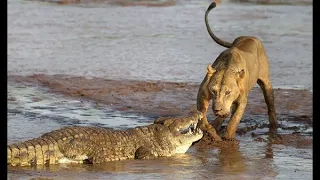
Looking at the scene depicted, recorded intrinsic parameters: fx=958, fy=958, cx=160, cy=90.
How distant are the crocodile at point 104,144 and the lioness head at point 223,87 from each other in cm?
37

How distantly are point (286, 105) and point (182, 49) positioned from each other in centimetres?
590

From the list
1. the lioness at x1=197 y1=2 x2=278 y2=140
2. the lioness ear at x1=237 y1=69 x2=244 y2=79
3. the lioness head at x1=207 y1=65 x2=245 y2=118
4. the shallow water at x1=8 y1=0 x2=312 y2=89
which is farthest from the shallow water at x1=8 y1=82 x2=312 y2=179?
the shallow water at x1=8 y1=0 x2=312 y2=89

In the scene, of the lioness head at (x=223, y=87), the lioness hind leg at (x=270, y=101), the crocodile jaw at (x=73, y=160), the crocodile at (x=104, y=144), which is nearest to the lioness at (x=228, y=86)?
the lioness head at (x=223, y=87)

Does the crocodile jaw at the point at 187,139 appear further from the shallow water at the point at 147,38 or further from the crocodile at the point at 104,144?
the shallow water at the point at 147,38

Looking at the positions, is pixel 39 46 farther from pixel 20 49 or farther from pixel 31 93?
pixel 31 93

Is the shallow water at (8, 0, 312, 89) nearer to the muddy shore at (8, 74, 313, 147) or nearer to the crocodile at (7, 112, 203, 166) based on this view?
the muddy shore at (8, 74, 313, 147)

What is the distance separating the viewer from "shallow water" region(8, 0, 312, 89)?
57.2ft

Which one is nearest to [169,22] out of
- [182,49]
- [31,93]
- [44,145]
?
[182,49]

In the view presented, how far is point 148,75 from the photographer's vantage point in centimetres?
1680

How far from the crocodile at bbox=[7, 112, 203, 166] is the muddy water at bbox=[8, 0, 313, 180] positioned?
15cm

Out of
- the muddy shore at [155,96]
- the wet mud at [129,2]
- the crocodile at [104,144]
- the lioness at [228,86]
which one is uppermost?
the lioness at [228,86]

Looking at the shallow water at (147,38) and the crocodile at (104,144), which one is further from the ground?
the crocodile at (104,144)

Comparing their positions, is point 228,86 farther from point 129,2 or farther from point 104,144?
point 129,2

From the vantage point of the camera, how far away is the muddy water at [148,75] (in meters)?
10.0
